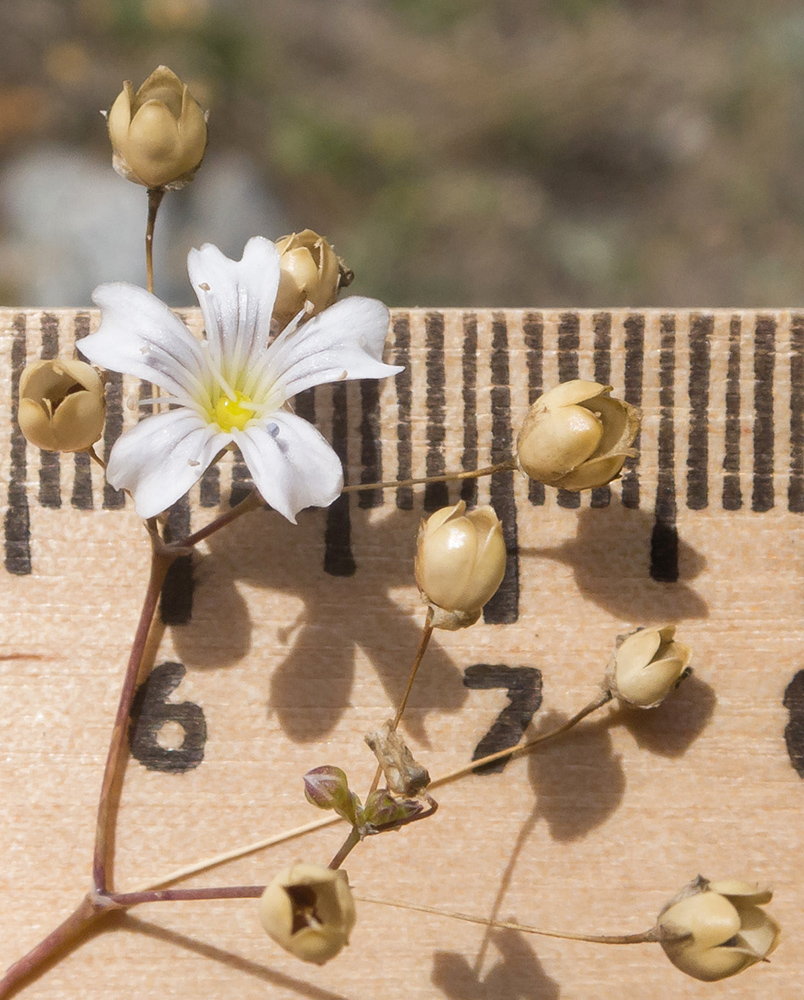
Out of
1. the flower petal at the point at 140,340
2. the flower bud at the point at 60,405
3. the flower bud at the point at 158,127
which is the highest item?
the flower bud at the point at 158,127

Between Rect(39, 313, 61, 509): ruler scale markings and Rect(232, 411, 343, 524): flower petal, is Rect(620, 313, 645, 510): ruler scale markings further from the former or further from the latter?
Rect(39, 313, 61, 509): ruler scale markings

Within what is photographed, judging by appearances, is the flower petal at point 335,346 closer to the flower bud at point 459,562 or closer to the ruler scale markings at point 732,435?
the flower bud at point 459,562

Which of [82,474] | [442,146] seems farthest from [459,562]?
[442,146]

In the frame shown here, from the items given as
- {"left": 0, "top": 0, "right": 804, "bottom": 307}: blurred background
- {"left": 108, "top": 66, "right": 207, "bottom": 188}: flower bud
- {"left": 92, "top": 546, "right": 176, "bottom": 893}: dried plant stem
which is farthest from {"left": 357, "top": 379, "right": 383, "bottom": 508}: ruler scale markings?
{"left": 0, "top": 0, "right": 804, "bottom": 307}: blurred background

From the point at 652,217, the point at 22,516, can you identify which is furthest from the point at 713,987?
the point at 652,217

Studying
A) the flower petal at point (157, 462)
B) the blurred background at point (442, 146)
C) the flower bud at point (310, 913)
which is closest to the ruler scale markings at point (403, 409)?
the flower petal at point (157, 462)
